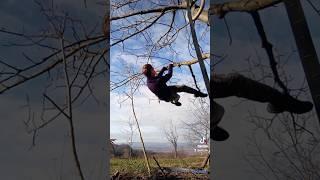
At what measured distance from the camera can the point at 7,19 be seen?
368cm

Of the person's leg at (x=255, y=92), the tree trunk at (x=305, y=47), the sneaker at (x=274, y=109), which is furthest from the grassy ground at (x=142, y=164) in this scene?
the tree trunk at (x=305, y=47)

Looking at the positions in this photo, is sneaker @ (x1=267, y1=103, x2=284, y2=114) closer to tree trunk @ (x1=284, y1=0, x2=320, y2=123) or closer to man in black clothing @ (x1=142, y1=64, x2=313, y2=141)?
man in black clothing @ (x1=142, y1=64, x2=313, y2=141)

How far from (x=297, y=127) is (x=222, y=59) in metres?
0.73

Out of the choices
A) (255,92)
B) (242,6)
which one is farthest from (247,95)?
(242,6)

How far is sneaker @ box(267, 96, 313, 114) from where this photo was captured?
3.81 metres

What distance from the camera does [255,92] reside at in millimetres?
3936

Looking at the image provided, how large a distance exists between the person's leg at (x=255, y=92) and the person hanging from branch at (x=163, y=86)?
468 millimetres

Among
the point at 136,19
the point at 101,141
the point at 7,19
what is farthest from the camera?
the point at 136,19

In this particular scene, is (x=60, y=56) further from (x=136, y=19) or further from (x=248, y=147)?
(x=248, y=147)

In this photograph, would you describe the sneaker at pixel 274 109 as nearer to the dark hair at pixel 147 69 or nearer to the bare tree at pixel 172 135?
the bare tree at pixel 172 135

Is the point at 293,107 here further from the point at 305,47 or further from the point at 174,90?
the point at 174,90

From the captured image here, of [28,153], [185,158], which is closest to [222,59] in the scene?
[185,158]

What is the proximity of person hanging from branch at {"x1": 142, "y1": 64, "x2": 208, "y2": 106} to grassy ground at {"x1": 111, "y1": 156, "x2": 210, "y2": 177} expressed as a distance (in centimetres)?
47

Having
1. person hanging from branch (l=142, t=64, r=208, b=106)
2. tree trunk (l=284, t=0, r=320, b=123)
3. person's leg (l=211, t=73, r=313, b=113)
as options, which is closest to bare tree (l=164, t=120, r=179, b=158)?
person hanging from branch (l=142, t=64, r=208, b=106)
